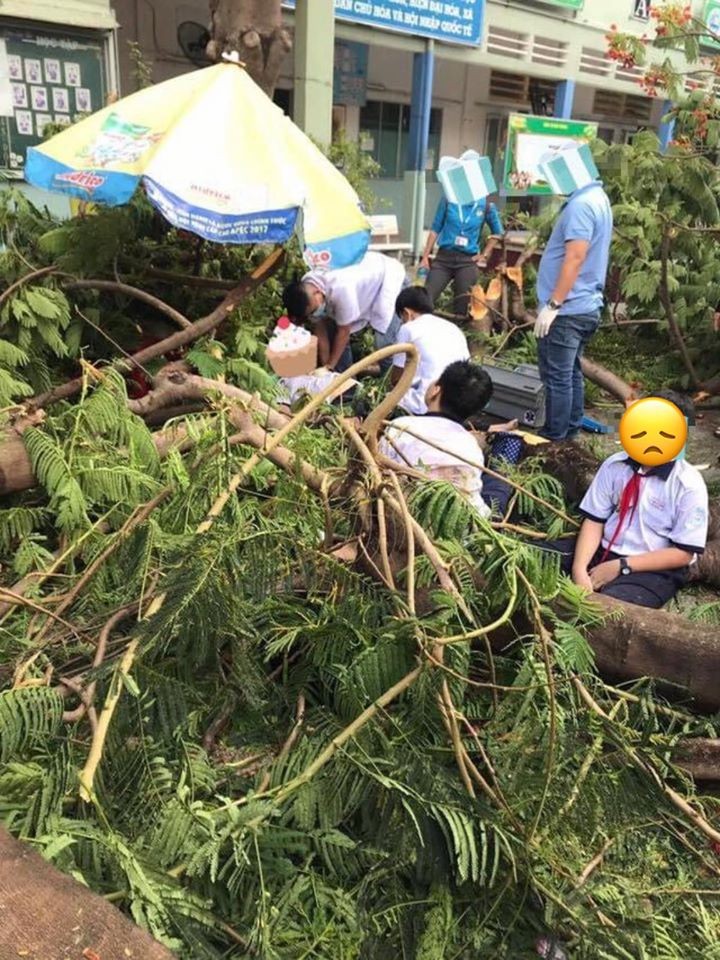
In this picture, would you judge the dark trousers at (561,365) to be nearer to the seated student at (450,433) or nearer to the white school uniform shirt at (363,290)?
the white school uniform shirt at (363,290)

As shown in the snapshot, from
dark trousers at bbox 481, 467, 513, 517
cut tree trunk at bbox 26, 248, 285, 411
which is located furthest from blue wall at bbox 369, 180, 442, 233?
dark trousers at bbox 481, 467, 513, 517

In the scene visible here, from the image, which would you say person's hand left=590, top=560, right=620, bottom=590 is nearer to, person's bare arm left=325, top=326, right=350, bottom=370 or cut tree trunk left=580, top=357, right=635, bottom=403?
person's bare arm left=325, top=326, right=350, bottom=370

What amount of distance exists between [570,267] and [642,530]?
2.13m

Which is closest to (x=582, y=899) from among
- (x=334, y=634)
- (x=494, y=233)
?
(x=334, y=634)

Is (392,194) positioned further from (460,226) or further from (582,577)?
(582,577)

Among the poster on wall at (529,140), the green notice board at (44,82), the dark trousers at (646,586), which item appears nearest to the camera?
the dark trousers at (646,586)

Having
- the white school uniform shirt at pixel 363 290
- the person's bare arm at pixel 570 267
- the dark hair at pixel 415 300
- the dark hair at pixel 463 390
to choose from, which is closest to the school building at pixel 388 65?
the white school uniform shirt at pixel 363 290

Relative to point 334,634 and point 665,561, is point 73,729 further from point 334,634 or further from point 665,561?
point 665,561

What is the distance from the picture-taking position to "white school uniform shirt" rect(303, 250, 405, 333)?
493 centimetres

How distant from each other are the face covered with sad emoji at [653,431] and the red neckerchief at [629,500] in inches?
4.6

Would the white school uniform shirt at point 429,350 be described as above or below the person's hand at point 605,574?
above

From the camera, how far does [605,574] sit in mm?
2873

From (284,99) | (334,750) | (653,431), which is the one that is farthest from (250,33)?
(284,99)

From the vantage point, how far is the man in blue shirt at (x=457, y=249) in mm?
6801
